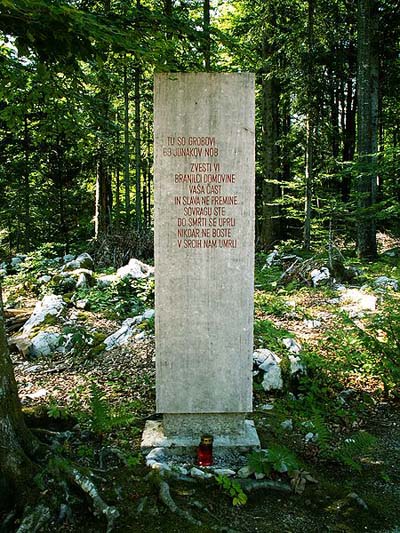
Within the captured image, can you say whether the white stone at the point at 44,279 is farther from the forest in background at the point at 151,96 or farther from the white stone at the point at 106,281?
the forest in background at the point at 151,96

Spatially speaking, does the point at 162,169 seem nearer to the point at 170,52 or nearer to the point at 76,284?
the point at 170,52

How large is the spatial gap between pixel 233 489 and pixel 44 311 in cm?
609

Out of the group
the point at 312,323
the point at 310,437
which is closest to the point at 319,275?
the point at 312,323

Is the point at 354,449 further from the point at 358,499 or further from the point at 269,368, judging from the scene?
the point at 269,368

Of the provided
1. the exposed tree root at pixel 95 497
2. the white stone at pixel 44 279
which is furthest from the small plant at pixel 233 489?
the white stone at pixel 44 279

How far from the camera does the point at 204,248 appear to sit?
4.27 meters

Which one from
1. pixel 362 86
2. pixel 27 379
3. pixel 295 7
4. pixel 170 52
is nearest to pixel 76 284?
pixel 27 379

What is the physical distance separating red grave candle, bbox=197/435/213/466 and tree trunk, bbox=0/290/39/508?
54.5 inches

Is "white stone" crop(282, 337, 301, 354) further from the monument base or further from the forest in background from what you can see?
the forest in background

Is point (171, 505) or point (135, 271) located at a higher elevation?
point (135, 271)

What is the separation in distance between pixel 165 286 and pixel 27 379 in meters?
3.37

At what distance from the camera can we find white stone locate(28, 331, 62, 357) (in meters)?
7.63

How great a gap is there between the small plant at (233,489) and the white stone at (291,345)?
2.74 meters

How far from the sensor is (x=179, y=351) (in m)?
4.43
